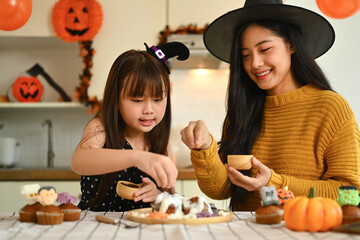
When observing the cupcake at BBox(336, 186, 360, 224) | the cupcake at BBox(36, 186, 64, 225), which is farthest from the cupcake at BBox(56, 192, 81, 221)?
the cupcake at BBox(336, 186, 360, 224)

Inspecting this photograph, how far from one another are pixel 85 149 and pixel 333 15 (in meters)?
0.90

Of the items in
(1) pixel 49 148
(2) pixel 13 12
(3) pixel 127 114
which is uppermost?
(2) pixel 13 12

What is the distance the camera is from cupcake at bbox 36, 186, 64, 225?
979mm

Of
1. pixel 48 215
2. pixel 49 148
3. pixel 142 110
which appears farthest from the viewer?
pixel 49 148

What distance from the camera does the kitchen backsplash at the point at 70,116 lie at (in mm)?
3469

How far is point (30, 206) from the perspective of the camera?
1.03 meters

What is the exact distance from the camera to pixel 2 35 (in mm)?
3119

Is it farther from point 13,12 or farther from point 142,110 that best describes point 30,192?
point 13,12

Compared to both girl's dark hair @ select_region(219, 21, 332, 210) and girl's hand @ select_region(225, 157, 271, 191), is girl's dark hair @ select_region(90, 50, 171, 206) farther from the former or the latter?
girl's hand @ select_region(225, 157, 271, 191)

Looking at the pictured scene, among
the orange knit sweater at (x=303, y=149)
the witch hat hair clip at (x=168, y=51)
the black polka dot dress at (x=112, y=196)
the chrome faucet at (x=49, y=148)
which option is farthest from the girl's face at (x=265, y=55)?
the chrome faucet at (x=49, y=148)

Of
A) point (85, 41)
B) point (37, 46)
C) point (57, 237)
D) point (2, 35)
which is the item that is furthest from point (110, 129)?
point (37, 46)

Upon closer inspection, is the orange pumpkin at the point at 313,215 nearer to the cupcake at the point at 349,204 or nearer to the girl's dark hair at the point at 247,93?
the cupcake at the point at 349,204

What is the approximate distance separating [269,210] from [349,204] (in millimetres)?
178

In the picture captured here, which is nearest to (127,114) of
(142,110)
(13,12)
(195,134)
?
(142,110)
